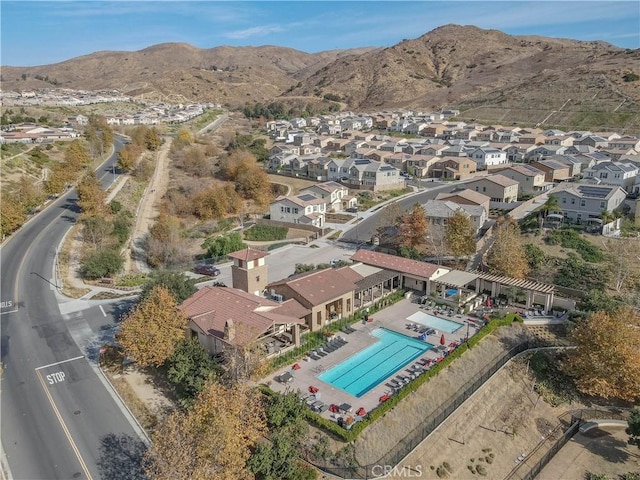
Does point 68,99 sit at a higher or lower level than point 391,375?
higher

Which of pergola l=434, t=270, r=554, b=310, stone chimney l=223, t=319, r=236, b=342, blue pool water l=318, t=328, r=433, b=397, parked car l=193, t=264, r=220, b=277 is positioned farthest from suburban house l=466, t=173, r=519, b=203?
stone chimney l=223, t=319, r=236, b=342

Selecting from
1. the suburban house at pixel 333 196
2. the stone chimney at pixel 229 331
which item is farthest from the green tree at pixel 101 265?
the suburban house at pixel 333 196

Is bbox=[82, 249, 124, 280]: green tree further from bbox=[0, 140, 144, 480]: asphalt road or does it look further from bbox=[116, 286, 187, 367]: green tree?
bbox=[116, 286, 187, 367]: green tree

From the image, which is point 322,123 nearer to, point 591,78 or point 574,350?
point 591,78

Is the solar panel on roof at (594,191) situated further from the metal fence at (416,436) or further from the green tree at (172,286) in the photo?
the green tree at (172,286)

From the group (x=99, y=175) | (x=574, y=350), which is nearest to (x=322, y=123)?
(x=99, y=175)

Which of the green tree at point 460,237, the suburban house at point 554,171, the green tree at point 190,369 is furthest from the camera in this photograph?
the suburban house at point 554,171
